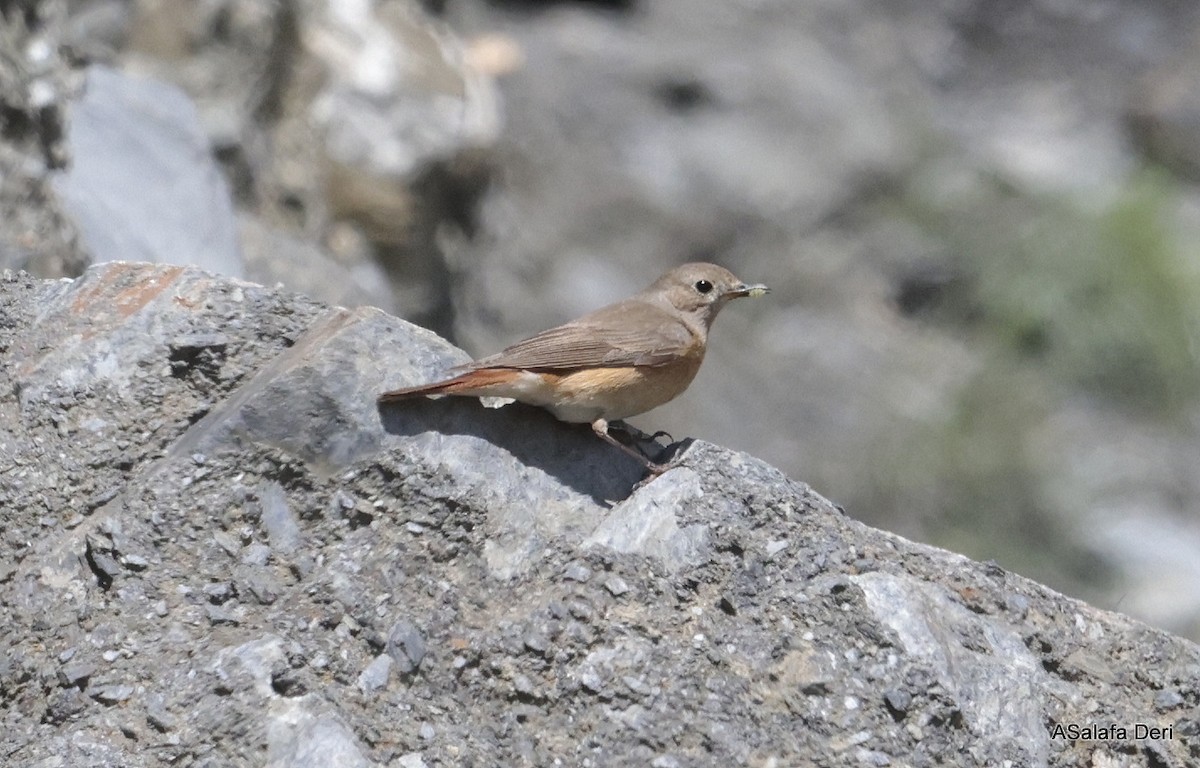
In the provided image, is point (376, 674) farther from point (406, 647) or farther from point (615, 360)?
point (615, 360)

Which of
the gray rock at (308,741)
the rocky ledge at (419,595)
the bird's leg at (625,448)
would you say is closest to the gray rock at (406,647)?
the rocky ledge at (419,595)

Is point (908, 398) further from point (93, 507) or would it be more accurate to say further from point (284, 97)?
point (93, 507)

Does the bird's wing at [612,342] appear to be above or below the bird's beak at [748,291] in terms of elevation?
below

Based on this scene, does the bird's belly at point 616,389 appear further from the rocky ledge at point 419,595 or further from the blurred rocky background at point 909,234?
the blurred rocky background at point 909,234

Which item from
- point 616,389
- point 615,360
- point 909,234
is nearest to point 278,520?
point 616,389

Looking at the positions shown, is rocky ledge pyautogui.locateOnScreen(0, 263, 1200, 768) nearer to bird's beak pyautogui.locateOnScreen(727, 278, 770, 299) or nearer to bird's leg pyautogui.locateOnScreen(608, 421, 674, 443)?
bird's leg pyautogui.locateOnScreen(608, 421, 674, 443)

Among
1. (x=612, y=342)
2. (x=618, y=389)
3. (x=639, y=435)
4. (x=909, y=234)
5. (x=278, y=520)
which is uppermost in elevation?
(x=612, y=342)

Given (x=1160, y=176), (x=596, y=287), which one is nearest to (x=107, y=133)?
(x=596, y=287)

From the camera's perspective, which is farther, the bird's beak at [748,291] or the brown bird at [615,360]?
the bird's beak at [748,291]
